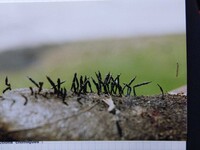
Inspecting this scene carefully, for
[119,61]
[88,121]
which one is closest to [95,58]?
[119,61]

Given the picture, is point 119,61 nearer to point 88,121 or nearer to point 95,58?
point 95,58

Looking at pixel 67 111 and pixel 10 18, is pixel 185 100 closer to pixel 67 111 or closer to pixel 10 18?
pixel 67 111

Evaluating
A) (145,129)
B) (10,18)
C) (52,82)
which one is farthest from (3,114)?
(145,129)

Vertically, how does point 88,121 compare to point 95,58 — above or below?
below

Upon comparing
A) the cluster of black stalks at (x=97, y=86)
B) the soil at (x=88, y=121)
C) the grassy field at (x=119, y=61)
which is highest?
the grassy field at (x=119, y=61)
